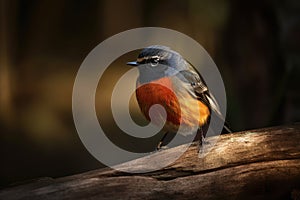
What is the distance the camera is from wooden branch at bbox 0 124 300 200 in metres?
1.71

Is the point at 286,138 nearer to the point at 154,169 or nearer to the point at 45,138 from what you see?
the point at 154,169

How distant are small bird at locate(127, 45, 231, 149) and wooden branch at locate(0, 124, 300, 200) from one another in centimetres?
16

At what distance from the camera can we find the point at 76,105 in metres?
3.40

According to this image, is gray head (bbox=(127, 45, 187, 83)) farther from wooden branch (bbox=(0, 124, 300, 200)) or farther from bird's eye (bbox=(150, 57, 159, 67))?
wooden branch (bbox=(0, 124, 300, 200))

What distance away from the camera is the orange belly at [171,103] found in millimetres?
2178

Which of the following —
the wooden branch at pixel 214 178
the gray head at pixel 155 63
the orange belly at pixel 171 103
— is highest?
the gray head at pixel 155 63

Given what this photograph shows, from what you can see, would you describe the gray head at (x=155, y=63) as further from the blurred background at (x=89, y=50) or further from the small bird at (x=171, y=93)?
the blurred background at (x=89, y=50)

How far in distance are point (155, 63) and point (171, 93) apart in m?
0.13

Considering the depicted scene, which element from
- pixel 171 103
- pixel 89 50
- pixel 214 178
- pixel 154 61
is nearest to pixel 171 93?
pixel 171 103

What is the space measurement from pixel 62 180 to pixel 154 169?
1.00 ft

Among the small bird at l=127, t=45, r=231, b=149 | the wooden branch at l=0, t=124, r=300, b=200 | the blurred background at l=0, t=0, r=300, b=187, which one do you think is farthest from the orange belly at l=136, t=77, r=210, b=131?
the blurred background at l=0, t=0, r=300, b=187

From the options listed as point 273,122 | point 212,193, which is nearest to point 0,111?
point 273,122

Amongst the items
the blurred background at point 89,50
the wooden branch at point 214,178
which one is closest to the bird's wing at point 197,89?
the wooden branch at point 214,178

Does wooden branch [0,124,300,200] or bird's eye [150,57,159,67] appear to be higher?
bird's eye [150,57,159,67]
